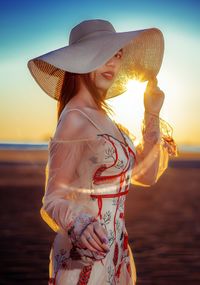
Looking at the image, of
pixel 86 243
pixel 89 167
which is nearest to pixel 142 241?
pixel 89 167

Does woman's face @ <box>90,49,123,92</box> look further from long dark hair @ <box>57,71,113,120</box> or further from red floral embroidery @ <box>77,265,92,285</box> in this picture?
red floral embroidery @ <box>77,265,92,285</box>

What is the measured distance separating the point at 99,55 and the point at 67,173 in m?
0.43

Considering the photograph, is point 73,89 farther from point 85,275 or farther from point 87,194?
point 85,275

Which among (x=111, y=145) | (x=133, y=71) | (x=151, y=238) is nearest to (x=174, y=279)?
(x=151, y=238)

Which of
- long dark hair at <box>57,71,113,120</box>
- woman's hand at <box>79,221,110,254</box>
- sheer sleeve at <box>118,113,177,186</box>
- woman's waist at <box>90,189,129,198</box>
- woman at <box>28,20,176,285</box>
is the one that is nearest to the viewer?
woman's hand at <box>79,221,110,254</box>

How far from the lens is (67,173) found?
196 centimetres

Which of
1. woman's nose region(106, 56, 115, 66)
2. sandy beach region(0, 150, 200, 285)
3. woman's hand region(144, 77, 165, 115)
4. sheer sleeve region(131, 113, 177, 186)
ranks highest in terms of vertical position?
woman's nose region(106, 56, 115, 66)

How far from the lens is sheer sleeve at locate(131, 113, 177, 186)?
235 cm

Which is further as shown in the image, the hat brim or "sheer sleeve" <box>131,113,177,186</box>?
"sheer sleeve" <box>131,113,177,186</box>

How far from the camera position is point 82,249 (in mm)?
1823

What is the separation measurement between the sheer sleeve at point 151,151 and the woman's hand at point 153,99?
0.12 ft

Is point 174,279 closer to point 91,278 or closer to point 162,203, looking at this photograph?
point 91,278

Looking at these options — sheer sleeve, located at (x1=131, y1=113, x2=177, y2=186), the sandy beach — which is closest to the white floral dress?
sheer sleeve, located at (x1=131, y1=113, x2=177, y2=186)

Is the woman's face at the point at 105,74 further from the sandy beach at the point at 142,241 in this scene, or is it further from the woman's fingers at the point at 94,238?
the sandy beach at the point at 142,241
